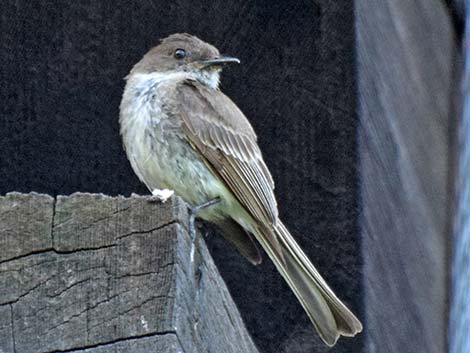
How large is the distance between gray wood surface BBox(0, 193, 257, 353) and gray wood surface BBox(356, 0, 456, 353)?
1387mm

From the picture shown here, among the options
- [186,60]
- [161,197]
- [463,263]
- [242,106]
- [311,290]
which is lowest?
[186,60]

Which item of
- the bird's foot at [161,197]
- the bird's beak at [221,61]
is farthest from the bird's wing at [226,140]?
the bird's foot at [161,197]

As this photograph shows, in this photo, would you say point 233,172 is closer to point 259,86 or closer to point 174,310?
point 259,86

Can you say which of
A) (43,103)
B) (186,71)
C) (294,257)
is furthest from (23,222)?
(186,71)

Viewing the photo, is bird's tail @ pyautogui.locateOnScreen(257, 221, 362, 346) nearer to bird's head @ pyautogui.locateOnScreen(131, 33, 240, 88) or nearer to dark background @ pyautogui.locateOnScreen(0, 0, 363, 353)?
dark background @ pyautogui.locateOnScreen(0, 0, 363, 353)

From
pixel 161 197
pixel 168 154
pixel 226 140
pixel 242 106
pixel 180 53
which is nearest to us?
pixel 161 197

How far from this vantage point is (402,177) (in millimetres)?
4684

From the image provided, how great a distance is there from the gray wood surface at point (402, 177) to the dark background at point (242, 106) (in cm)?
7

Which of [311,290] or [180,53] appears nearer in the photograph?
[311,290]

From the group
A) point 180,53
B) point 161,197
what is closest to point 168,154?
point 180,53

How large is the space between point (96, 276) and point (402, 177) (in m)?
1.82

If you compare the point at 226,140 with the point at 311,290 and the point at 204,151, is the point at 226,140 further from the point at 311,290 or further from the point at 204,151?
the point at 311,290

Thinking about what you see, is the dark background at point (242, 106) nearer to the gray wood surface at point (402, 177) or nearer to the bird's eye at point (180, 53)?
the gray wood surface at point (402, 177)

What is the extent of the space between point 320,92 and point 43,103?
0.98 meters
